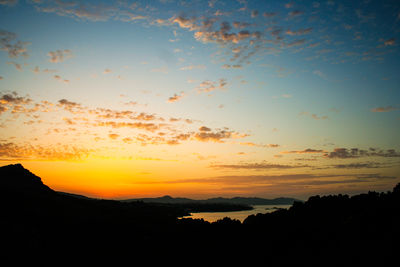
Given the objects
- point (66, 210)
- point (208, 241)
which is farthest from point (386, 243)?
point (66, 210)

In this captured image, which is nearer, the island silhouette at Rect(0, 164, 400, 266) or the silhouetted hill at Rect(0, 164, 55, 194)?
the island silhouette at Rect(0, 164, 400, 266)

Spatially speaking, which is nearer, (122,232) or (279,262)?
(279,262)

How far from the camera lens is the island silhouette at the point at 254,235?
22953mm

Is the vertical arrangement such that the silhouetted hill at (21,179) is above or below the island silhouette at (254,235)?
above

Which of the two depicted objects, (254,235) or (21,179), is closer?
(254,235)

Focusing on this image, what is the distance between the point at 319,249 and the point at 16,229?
1392 inches

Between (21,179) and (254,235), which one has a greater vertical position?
(21,179)

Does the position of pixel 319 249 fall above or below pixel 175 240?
above

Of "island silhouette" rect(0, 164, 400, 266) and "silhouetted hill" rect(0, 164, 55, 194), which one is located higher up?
"silhouetted hill" rect(0, 164, 55, 194)

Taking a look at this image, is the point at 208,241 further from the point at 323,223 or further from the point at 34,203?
the point at 34,203

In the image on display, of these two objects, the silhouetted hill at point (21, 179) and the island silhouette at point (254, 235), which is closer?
the island silhouette at point (254, 235)

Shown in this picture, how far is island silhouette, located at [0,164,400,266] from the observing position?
2295 cm

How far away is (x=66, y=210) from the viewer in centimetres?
5303

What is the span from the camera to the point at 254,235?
3466 cm
